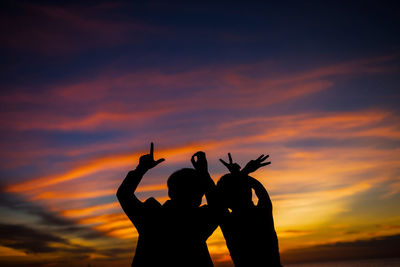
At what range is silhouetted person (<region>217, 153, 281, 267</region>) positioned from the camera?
156 inches

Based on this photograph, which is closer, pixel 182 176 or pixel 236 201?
pixel 182 176

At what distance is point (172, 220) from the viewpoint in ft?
8.50

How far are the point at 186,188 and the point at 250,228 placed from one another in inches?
66.0

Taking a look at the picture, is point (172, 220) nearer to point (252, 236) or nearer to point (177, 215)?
point (177, 215)

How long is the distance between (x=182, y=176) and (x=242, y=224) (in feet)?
5.38

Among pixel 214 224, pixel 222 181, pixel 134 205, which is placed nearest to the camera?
pixel 134 205

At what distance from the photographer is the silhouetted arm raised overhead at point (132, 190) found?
2471 mm

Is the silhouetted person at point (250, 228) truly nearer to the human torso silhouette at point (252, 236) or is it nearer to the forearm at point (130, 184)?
the human torso silhouette at point (252, 236)

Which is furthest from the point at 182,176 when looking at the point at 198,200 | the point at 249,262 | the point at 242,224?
the point at 249,262

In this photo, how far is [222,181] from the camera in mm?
3867

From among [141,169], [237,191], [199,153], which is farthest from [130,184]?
[237,191]

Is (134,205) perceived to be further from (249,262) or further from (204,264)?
(249,262)

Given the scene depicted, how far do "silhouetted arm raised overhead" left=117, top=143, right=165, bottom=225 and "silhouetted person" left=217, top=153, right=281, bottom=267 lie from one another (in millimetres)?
1507

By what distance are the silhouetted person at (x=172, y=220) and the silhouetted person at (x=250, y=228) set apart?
1255mm
